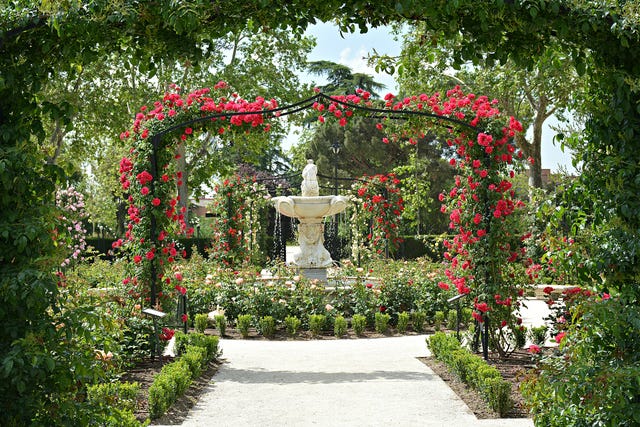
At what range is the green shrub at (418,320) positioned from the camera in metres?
10.2

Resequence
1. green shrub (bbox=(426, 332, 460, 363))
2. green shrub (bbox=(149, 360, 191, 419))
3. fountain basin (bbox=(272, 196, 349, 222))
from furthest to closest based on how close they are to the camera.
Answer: fountain basin (bbox=(272, 196, 349, 222)), green shrub (bbox=(426, 332, 460, 363)), green shrub (bbox=(149, 360, 191, 419))

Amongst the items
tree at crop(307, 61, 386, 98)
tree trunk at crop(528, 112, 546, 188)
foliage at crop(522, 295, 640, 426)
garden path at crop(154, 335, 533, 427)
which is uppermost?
tree at crop(307, 61, 386, 98)

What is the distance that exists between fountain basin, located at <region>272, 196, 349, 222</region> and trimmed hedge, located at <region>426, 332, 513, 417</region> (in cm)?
635

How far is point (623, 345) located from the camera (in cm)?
402

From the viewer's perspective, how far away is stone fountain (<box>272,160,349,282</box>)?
1417cm

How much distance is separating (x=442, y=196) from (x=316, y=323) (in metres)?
2.80

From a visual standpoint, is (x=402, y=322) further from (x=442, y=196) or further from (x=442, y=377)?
(x=442, y=377)

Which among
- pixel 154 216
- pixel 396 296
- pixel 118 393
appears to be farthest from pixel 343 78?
pixel 118 393

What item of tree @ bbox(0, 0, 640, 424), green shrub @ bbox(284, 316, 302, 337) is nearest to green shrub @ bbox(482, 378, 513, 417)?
tree @ bbox(0, 0, 640, 424)

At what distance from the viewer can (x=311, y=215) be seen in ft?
47.5

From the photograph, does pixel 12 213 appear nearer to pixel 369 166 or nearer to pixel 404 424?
pixel 404 424

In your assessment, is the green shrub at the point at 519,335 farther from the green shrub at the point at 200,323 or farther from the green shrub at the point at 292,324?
the green shrub at the point at 200,323

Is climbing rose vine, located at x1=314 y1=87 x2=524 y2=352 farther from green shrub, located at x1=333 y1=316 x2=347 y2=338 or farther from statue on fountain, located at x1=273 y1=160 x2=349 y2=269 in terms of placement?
statue on fountain, located at x1=273 y1=160 x2=349 y2=269

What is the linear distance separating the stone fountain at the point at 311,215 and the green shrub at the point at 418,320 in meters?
3.81
